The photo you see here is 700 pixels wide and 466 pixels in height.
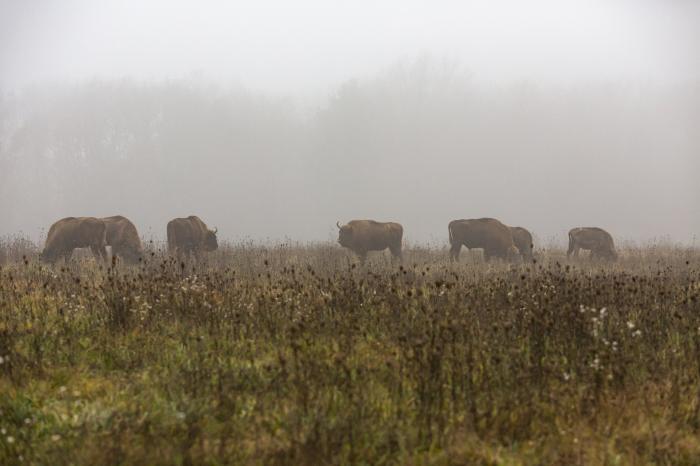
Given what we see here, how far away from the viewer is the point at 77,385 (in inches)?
223

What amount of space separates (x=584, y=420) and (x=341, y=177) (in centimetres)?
7250

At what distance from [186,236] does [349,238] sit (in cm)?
632

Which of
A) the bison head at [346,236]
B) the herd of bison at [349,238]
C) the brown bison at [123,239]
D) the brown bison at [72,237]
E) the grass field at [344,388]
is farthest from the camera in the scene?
the bison head at [346,236]

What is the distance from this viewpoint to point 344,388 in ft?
17.4

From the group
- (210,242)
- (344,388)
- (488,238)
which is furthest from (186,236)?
(344,388)

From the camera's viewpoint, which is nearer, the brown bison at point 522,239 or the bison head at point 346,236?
the bison head at point 346,236

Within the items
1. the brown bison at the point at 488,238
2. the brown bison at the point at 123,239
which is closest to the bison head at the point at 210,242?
the brown bison at the point at 123,239

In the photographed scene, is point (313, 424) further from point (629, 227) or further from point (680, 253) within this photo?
point (629, 227)

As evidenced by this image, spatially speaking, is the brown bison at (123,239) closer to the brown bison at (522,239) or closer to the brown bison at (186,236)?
the brown bison at (186,236)

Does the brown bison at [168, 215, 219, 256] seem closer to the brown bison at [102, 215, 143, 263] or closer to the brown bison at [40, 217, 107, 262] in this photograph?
the brown bison at [102, 215, 143, 263]

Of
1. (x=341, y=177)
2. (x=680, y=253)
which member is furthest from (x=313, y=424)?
(x=341, y=177)

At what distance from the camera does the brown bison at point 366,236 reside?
23312mm

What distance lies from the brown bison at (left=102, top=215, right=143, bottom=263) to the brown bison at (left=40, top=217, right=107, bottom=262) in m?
0.47

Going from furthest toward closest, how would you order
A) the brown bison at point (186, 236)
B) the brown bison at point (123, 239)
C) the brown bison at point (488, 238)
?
the brown bison at point (488, 238), the brown bison at point (186, 236), the brown bison at point (123, 239)
